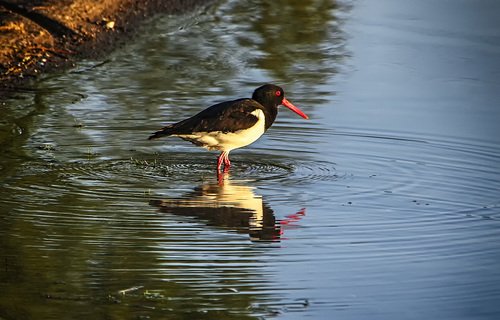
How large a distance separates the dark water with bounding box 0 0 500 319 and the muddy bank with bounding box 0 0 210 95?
0.36 metres

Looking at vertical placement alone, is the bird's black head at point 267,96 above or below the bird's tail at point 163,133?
above

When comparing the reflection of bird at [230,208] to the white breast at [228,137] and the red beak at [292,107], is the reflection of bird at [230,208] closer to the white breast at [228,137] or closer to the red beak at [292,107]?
the white breast at [228,137]

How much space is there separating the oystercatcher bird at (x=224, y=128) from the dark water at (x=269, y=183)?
232 mm

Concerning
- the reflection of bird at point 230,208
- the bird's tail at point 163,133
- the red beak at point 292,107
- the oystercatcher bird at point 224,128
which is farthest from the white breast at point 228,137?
the reflection of bird at point 230,208

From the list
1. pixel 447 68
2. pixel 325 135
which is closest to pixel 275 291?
pixel 325 135

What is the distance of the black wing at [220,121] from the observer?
37.4 ft

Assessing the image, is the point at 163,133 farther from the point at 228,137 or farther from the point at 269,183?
the point at 269,183

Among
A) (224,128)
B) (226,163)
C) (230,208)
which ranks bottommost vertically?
(226,163)

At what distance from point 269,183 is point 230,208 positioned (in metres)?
0.91

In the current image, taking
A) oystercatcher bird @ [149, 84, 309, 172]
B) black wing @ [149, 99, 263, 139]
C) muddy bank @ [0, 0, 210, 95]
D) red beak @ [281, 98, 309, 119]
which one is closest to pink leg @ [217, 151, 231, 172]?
oystercatcher bird @ [149, 84, 309, 172]

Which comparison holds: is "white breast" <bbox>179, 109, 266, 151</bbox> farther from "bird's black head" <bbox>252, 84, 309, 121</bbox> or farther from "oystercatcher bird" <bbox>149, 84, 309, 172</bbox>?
"bird's black head" <bbox>252, 84, 309, 121</bbox>

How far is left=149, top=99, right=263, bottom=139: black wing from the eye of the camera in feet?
37.4

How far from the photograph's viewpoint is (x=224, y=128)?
11.5m

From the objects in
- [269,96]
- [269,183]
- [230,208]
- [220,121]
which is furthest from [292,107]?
[230,208]
